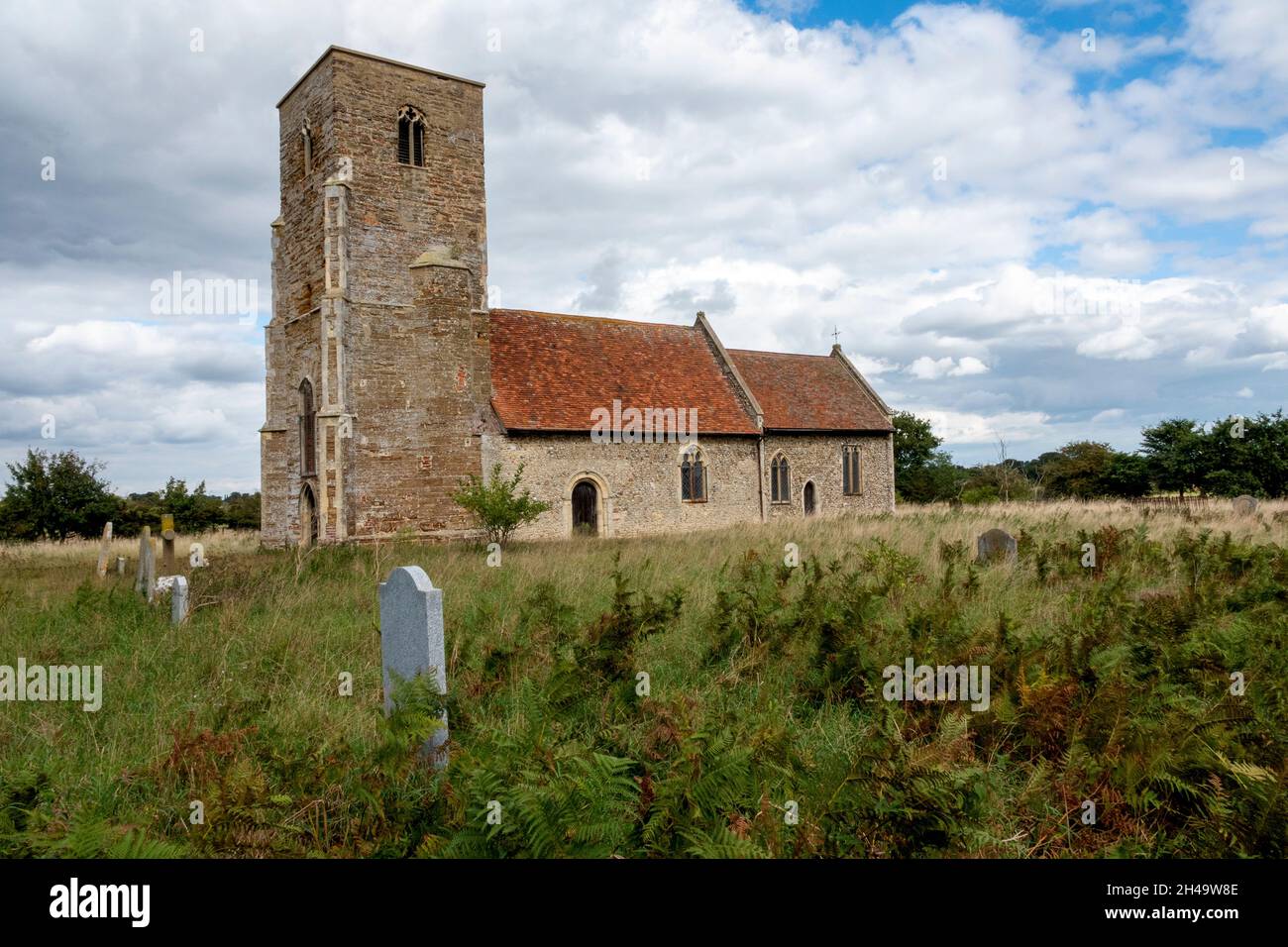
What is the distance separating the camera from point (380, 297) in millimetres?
20672

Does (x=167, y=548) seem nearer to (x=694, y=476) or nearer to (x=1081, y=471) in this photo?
(x=694, y=476)

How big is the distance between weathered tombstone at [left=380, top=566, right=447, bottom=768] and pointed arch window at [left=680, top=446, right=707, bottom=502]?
70.6 ft

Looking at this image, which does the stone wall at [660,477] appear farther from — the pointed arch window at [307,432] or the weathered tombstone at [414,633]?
the weathered tombstone at [414,633]

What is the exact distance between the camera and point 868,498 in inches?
1240

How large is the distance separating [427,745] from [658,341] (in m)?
25.8

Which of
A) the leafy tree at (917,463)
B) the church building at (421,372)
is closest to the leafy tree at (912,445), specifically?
the leafy tree at (917,463)

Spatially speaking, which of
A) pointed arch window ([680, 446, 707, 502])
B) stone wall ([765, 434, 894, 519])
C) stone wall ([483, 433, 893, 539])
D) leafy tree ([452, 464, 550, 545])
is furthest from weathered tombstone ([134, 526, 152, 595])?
stone wall ([765, 434, 894, 519])

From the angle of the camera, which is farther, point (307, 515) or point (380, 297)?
point (307, 515)

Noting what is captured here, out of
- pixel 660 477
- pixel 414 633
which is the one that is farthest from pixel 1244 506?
pixel 414 633

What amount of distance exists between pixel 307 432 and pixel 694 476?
39.6 feet

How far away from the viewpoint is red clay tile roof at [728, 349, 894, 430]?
29.9 metres

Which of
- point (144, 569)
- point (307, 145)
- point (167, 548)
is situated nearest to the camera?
point (144, 569)

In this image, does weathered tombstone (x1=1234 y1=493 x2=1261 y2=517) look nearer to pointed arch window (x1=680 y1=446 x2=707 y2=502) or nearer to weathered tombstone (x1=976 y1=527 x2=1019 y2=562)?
weathered tombstone (x1=976 y1=527 x2=1019 y2=562)
